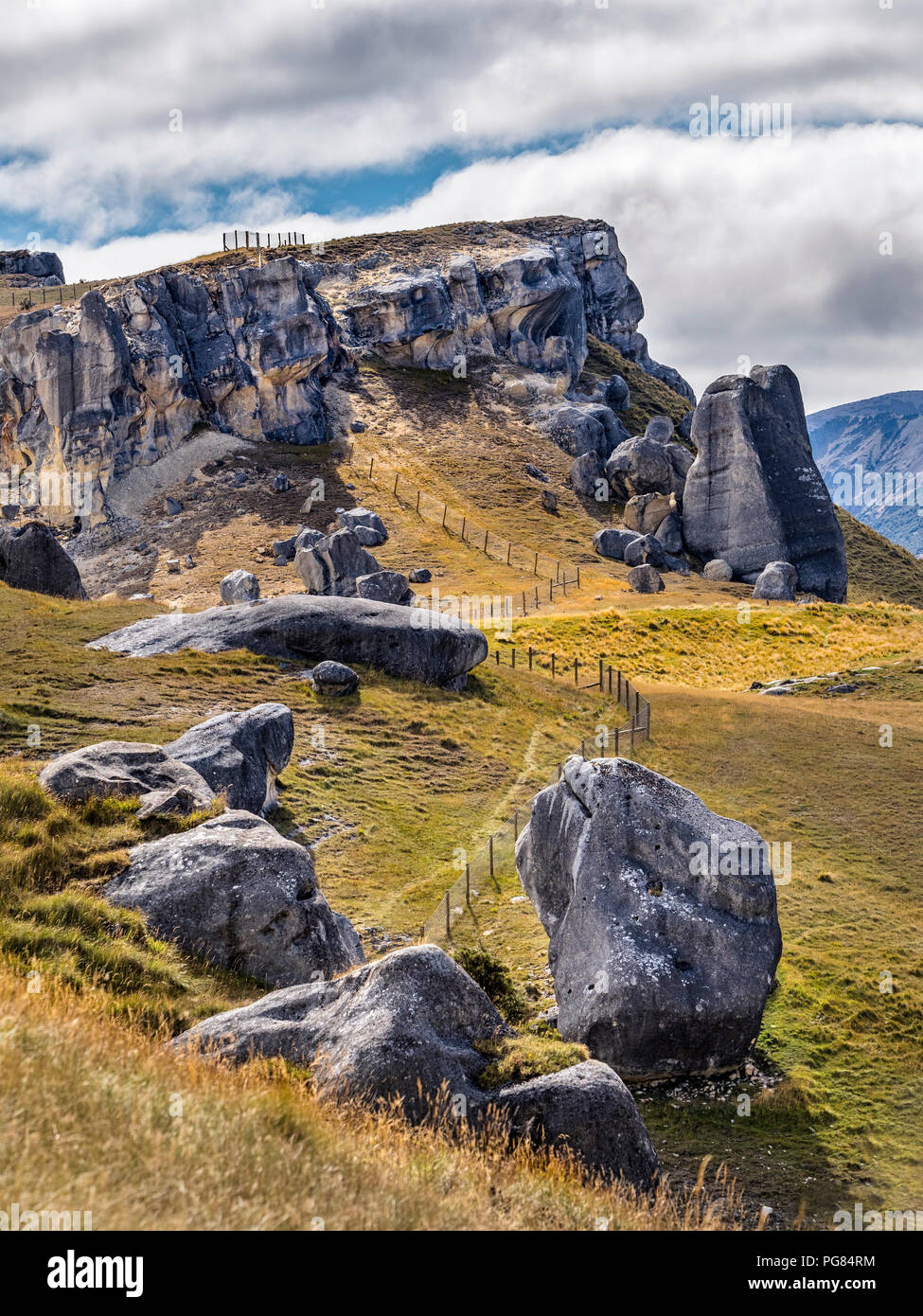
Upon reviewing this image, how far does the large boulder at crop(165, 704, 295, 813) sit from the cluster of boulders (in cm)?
5225

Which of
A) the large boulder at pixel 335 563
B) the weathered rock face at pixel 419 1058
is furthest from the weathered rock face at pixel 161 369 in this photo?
the weathered rock face at pixel 419 1058

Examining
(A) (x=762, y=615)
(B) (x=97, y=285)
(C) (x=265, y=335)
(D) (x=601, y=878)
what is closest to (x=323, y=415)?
(C) (x=265, y=335)

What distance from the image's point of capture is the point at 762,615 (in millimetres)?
56500

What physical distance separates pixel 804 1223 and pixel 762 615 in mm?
47551

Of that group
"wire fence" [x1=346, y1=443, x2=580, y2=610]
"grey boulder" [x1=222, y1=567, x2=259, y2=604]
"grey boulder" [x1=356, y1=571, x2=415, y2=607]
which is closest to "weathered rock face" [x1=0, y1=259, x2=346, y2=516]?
"wire fence" [x1=346, y1=443, x2=580, y2=610]

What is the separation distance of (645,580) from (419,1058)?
5787 cm

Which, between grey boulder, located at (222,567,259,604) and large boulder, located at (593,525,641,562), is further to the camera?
large boulder, located at (593,525,641,562)

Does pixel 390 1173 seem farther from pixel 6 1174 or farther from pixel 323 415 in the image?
pixel 323 415

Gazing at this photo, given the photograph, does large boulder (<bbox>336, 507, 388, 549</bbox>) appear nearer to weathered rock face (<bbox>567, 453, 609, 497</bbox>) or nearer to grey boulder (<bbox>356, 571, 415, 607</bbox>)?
grey boulder (<bbox>356, 571, 415, 607</bbox>)

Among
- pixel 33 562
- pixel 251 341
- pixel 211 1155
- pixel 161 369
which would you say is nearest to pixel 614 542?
pixel 251 341

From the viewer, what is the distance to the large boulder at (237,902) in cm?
1274

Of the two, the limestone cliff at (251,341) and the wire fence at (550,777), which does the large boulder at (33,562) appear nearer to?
the wire fence at (550,777)

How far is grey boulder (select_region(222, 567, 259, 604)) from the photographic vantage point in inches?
2196

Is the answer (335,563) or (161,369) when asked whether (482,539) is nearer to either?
(335,563)
